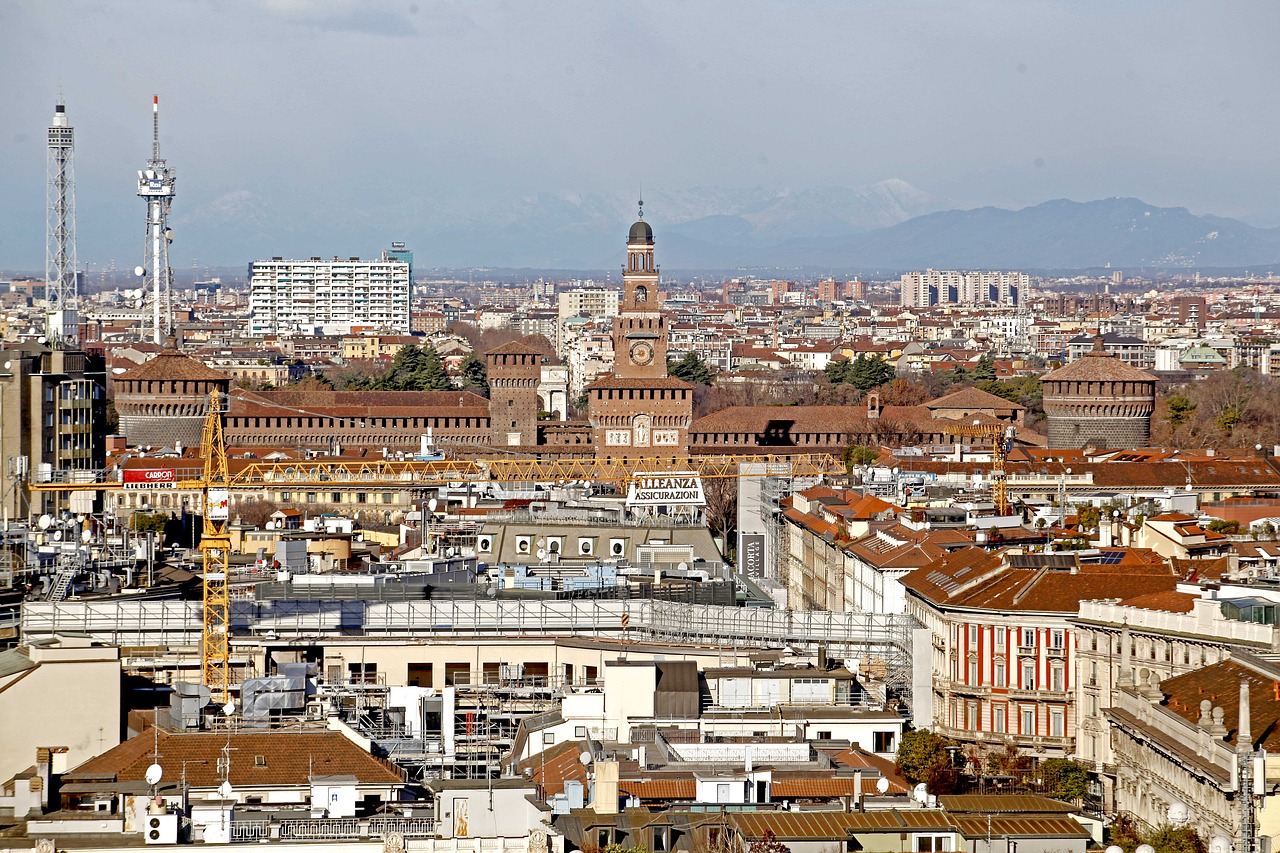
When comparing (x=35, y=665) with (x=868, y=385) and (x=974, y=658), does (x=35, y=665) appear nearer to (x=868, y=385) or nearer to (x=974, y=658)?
(x=974, y=658)

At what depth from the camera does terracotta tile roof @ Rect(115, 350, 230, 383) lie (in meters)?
85.9

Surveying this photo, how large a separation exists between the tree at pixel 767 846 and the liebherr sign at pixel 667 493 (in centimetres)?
2964

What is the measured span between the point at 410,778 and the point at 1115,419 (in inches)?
2459

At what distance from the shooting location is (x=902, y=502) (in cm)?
4953

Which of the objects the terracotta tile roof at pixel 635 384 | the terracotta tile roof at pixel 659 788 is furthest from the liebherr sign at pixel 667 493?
the terracotta tile roof at pixel 659 788

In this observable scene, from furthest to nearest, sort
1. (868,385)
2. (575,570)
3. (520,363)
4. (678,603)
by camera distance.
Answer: (868,385) → (520,363) → (575,570) → (678,603)

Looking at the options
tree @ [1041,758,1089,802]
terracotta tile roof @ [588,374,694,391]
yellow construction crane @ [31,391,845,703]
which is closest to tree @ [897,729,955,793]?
tree @ [1041,758,1089,802]

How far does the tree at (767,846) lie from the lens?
1855 cm

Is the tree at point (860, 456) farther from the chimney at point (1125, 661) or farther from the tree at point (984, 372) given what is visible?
the tree at point (984, 372)

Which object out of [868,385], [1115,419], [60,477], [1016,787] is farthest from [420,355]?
[1016,787]

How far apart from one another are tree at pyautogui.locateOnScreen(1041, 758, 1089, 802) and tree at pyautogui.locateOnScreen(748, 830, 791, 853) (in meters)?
8.78

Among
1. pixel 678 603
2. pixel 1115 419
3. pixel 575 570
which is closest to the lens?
pixel 678 603

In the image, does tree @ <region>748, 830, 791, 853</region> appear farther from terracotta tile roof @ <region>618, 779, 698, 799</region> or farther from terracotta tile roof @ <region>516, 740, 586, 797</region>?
terracotta tile roof @ <region>516, 740, 586, 797</region>

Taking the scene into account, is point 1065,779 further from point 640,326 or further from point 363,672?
point 640,326
